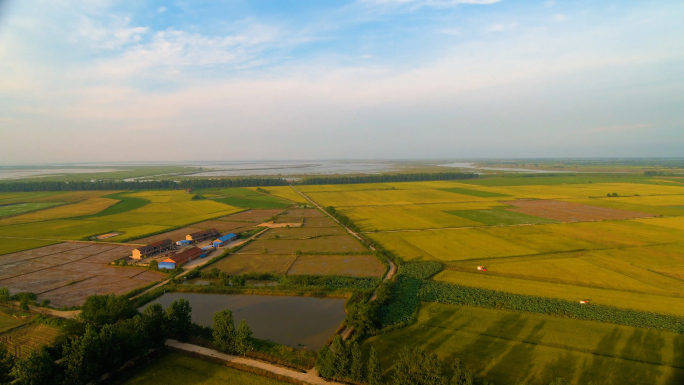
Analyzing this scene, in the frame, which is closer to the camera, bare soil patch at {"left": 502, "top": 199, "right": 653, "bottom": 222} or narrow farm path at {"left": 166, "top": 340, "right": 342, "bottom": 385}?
narrow farm path at {"left": 166, "top": 340, "right": 342, "bottom": 385}

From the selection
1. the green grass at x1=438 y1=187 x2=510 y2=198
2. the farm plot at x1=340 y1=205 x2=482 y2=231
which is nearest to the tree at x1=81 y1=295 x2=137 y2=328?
the farm plot at x1=340 y1=205 x2=482 y2=231

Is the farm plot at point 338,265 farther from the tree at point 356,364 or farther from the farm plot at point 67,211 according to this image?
the farm plot at point 67,211

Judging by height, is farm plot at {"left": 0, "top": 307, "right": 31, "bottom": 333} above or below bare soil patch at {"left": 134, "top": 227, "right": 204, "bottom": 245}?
below

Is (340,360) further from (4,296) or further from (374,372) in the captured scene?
(4,296)

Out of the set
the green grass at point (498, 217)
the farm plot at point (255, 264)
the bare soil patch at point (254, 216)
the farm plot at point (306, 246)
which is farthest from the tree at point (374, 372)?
the bare soil patch at point (254, 216)

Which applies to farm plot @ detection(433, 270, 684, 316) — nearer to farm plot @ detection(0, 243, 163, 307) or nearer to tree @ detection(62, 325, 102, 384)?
tree @ detection(62, 325, 102, 384)

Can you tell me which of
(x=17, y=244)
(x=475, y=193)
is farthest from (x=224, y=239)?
(x=475, y=193)

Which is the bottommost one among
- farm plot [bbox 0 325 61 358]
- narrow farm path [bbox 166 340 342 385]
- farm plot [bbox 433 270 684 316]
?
narrow farm path [bbox 166 340 342 385]
